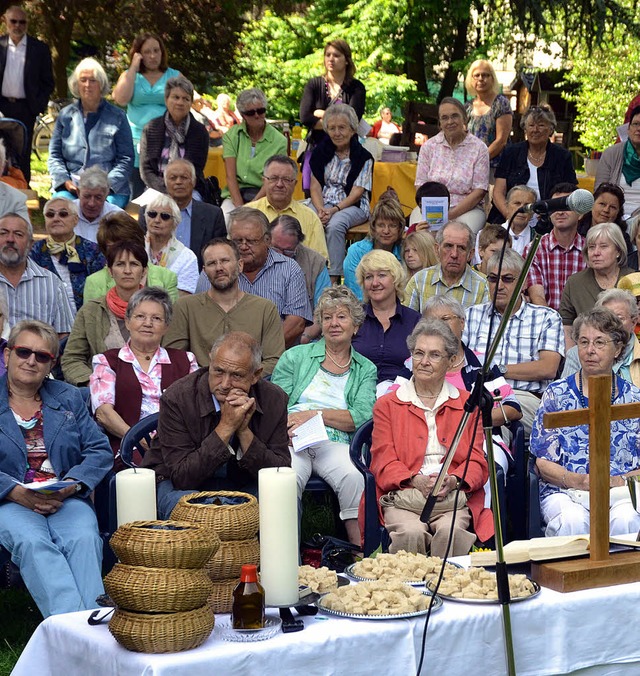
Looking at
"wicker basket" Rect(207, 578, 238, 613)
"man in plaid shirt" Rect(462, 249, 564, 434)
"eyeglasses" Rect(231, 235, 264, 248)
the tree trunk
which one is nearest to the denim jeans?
"wicker basket" Rect(207, 578, 238, 613)

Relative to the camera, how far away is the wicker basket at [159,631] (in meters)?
3.06

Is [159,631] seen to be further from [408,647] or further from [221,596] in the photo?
[408,647]

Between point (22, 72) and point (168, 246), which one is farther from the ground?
point (22, 72)

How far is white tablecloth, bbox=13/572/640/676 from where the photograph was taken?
3.11 metres

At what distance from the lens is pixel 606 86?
22156mm

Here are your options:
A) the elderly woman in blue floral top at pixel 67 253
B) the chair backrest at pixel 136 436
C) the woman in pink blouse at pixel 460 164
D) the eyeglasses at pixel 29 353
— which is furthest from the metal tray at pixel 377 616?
the woman in pink blouse at pixel 460 164

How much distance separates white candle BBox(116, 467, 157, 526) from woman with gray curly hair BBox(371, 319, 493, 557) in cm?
190

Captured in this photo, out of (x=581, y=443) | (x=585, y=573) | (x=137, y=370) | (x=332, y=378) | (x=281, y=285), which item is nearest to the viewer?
(x=585, y=573)

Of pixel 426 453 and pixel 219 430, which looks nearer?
pixel 219 430

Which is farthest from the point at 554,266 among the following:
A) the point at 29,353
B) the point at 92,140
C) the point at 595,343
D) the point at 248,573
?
the point at 248,573

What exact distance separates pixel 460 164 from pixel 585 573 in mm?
6614

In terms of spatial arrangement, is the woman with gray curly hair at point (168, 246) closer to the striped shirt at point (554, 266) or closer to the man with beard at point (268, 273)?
the man with beard at point (268, 273)

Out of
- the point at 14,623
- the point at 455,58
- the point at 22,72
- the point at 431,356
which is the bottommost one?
the point at 14,623

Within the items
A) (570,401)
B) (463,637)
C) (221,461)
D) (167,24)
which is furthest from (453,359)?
(167,24)
